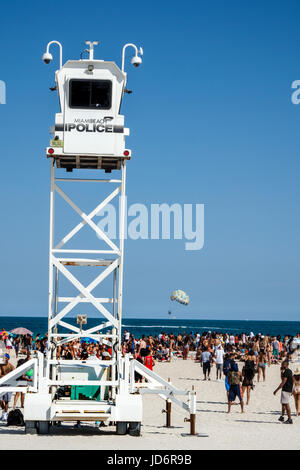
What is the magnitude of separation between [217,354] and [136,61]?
16.2 m

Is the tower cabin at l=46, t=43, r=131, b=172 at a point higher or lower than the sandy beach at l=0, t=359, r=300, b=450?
higher

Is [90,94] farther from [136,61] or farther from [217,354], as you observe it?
[217,354]

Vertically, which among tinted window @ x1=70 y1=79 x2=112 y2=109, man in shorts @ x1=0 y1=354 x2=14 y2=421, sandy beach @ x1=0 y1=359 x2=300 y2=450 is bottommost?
sandy beach @ x1=0 y1=359 x2=300 y2=450

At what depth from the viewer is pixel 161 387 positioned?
16328 millimetres

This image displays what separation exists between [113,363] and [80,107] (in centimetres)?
562

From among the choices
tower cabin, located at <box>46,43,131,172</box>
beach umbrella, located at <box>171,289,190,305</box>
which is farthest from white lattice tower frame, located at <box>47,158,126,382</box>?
beach umbrella, located at <box>171,289,190,305</box>

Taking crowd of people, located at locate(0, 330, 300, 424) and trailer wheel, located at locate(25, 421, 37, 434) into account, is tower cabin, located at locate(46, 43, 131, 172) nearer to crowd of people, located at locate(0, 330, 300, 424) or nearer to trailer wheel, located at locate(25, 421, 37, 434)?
crowd of people, located at locate(0, 330, 300, 424)

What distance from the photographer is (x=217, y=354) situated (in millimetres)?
29438

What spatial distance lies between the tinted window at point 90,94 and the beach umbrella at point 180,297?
5289 cm

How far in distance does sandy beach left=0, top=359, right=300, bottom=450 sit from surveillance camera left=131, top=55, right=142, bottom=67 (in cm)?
798

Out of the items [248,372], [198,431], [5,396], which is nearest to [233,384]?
[248,372]

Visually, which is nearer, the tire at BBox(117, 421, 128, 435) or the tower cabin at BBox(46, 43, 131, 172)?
the tire at BBox(117, 421, 128, 435)

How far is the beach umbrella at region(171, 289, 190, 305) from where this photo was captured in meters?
68.8
